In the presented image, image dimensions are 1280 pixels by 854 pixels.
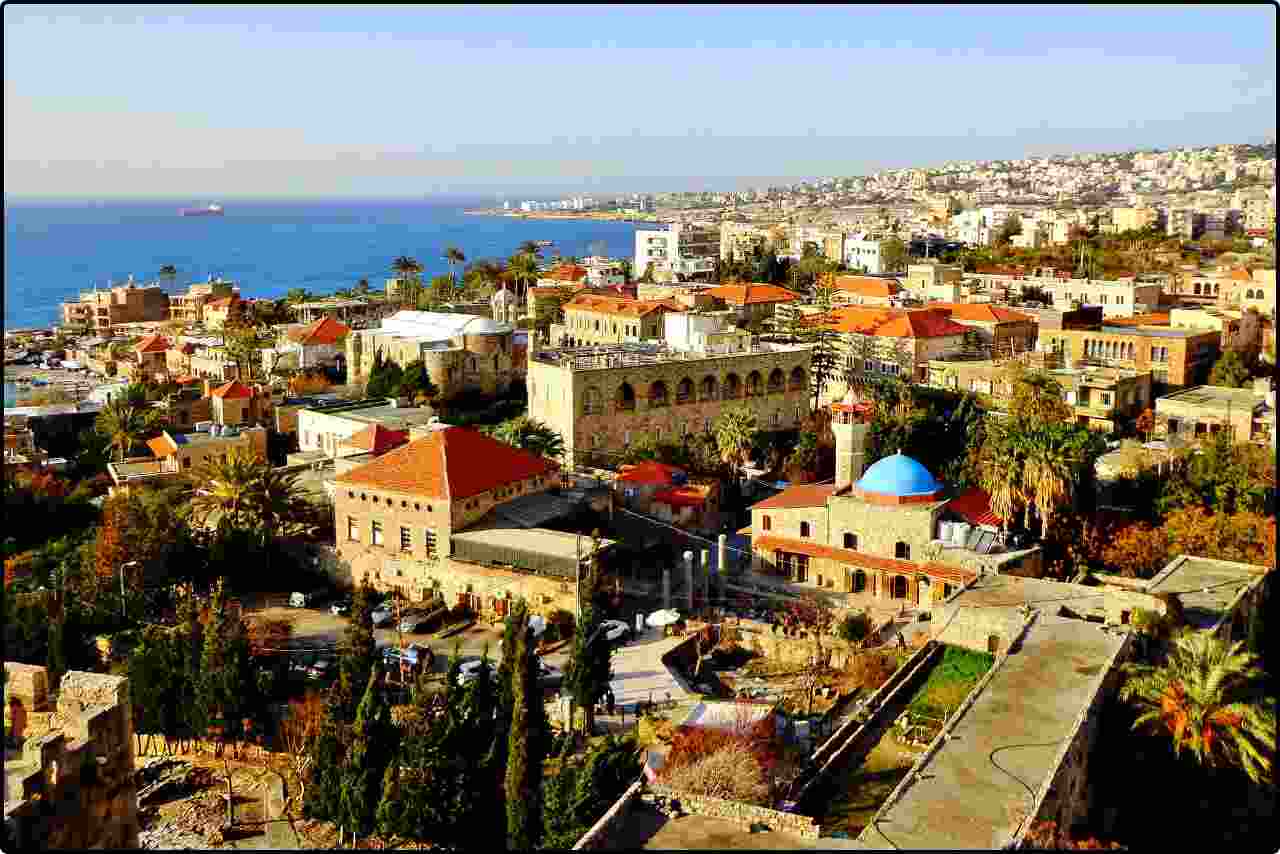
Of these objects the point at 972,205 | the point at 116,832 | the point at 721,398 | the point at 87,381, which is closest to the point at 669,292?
the point at 721,398

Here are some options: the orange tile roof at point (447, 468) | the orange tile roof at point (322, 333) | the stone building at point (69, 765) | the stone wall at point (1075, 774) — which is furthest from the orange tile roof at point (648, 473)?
the orange tile roof at point (322, 333)

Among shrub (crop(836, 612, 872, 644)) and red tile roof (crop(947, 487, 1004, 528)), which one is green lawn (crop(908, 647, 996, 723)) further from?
red tile roof (crop(947, 487, 1004, 528))

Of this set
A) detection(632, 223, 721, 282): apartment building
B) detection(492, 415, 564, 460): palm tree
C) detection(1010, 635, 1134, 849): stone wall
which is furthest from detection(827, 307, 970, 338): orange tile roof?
detection(632, 223, 721, 282): apartment building

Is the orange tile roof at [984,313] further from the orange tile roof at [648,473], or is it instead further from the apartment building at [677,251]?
the apartment building at [677,251]

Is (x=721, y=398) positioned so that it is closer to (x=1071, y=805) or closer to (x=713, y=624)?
(x=713, y=624)

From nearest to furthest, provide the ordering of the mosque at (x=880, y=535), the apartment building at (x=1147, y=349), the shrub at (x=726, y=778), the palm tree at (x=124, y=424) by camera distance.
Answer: the shrub at (x=726, y=778), the mosque at (x=880, y=535), the palm tree at (x=124, y=424), the apartment building at (x=1147, y=349)


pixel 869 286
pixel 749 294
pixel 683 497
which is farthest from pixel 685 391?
pixel 869 286
